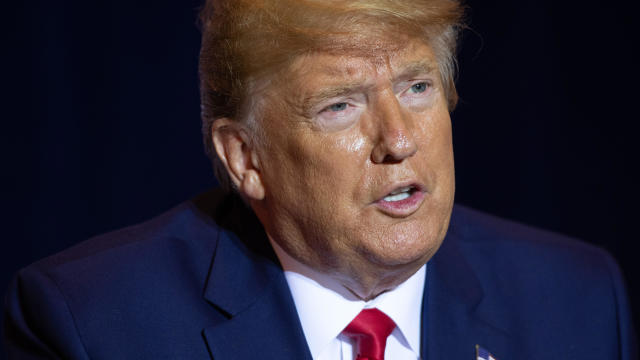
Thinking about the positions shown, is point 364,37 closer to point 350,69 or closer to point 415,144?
point 350,69

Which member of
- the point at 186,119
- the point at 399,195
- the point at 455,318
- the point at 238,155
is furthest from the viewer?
the point at 186,119

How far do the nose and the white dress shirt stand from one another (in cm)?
38

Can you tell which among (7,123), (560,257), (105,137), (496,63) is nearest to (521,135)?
(496,63)

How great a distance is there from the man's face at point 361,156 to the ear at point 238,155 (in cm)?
6

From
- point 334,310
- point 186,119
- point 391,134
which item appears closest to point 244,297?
point 334,310

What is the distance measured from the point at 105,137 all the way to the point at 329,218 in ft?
4.02

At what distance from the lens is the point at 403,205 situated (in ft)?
5.80

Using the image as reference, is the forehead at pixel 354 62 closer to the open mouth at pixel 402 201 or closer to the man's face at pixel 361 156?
the man's face at pixel 361 156

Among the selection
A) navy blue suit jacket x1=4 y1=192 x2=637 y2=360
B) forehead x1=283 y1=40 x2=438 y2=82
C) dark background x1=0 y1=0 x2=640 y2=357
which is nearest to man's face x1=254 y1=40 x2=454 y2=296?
forehead x1=283 y1=40 x2=438 y2=82

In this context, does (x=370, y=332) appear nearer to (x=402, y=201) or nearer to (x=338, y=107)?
(x=402, y=201)

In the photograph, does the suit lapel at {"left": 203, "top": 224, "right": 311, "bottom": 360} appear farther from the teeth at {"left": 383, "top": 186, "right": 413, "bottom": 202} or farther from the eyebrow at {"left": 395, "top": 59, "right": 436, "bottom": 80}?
the eyebrow at {"left": 395, "top": 59, "right": 436, "bottom": 80}

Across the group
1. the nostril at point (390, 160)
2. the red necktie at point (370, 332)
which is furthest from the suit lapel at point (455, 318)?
the nostril at point (390, 160)

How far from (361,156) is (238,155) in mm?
345

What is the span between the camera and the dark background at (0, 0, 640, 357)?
262 centimetres
